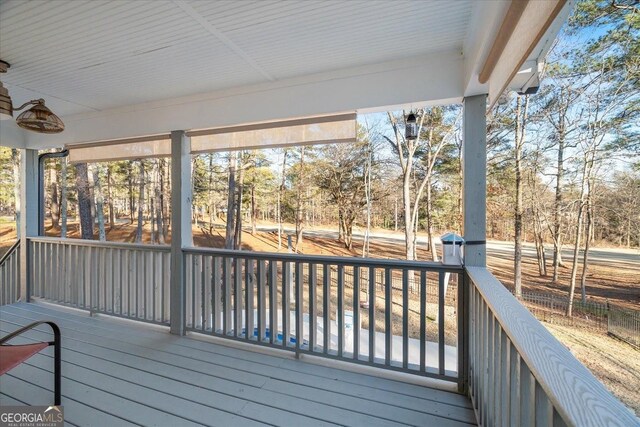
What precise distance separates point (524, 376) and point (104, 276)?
13.7ft

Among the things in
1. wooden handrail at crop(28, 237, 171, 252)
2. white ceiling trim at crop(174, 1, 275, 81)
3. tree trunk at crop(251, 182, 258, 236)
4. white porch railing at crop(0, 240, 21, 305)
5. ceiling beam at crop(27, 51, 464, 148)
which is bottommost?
white porch railing at crop(0, 240, 21, 305)

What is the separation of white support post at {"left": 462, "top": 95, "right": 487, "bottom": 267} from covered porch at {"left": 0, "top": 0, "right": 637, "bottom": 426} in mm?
13

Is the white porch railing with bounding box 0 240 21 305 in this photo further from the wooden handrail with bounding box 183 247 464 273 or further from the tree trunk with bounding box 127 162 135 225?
the tree trunk with bounding box 127 162 135 225

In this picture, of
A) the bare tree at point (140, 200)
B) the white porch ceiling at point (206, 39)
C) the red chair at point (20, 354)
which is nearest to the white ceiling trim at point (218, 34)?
the white porch ceiling at point (206, 39)

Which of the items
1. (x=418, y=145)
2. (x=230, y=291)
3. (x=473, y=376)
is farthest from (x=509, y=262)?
(x=418, y=145)

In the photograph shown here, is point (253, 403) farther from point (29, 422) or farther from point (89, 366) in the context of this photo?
point (89, 366)

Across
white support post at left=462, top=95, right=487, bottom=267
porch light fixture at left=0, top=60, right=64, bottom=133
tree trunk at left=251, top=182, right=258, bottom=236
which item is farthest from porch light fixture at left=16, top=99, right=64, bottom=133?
tree trunk at left=251, top=182, right=258, bottom=236

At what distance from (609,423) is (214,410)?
6.47 feet

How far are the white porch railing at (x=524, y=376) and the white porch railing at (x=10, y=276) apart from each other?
223 inches

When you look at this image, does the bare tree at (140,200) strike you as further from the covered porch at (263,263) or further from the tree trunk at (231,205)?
the covered porch at (263,263)

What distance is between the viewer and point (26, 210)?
408 centimetres

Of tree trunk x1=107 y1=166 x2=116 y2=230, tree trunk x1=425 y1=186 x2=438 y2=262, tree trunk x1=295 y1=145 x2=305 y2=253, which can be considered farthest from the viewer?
tree trunk x1=107 y1=166 x2=116 y2=230

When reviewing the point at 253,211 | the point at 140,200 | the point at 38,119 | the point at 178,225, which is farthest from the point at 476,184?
the point at 140,200

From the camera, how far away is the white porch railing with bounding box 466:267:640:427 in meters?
0.60
